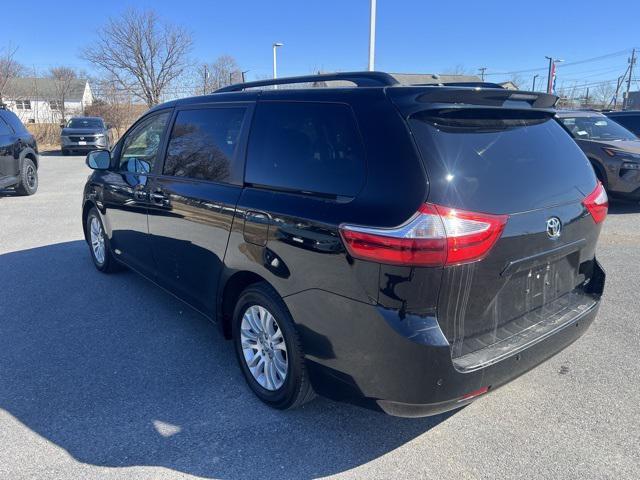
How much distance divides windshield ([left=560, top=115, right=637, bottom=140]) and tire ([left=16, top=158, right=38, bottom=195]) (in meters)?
11.4

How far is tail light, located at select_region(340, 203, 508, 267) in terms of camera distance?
2064 millimetres

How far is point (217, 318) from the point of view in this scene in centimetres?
334

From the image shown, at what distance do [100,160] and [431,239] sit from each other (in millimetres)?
3865

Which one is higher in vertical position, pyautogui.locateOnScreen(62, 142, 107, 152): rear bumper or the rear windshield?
the rear windshield

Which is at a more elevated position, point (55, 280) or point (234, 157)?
point (234, 157)

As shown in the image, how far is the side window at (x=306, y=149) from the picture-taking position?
2385 mm

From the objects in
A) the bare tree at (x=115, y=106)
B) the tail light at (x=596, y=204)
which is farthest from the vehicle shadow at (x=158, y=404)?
the bare tree at (x=115, y=106)

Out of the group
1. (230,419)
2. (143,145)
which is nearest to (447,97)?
(230,419)

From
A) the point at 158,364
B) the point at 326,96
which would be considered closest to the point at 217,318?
the point at 158,364

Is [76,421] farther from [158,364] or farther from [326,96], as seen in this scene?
[326,96]

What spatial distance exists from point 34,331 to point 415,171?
11.6 feet

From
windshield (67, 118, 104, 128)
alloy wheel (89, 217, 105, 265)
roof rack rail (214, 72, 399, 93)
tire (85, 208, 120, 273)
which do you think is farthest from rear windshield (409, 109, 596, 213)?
windshield (67, 118, 104, 128)

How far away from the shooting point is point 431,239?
2.06m

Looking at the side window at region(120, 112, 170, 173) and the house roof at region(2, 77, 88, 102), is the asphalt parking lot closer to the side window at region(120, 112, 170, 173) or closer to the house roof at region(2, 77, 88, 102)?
the side window at region(120, 112, 170, 173)
